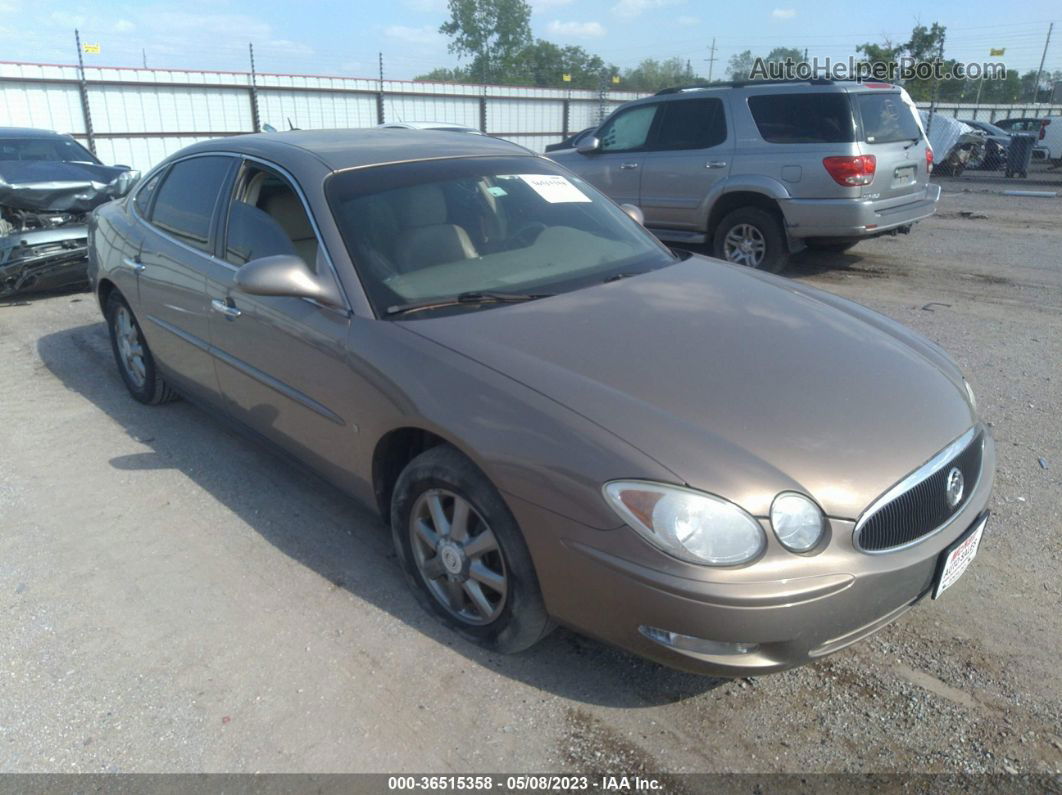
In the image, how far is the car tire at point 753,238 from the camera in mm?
8281

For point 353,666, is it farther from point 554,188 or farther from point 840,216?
point 840,216

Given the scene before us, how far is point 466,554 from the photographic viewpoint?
2.79 m

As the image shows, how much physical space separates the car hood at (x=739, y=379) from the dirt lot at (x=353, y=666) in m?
0.76

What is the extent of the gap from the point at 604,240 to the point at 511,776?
7.95 ft

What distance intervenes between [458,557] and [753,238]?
259 inches

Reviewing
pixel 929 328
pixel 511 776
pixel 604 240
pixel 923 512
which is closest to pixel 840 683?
pixel 923 512

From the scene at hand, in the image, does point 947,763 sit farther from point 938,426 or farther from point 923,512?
point 938,426

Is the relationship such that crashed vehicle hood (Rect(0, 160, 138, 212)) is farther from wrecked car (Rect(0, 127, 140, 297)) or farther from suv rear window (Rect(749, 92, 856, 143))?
suv rear window (Rect(749, 92, 856, 143))

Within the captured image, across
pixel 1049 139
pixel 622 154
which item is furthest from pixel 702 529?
pixel 1049 139

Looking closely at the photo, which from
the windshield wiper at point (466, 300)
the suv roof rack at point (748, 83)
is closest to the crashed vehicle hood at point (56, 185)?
the suv roof rack at point (748, 83)

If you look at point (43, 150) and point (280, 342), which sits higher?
point (43, 150)

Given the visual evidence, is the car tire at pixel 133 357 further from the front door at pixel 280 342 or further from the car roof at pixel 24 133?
the car roof at pixel 24 133

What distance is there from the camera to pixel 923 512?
8.13ft

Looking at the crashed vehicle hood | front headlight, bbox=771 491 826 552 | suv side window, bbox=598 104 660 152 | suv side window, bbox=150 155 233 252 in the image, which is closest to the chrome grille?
front headlight, bbox=771 491 826 552
